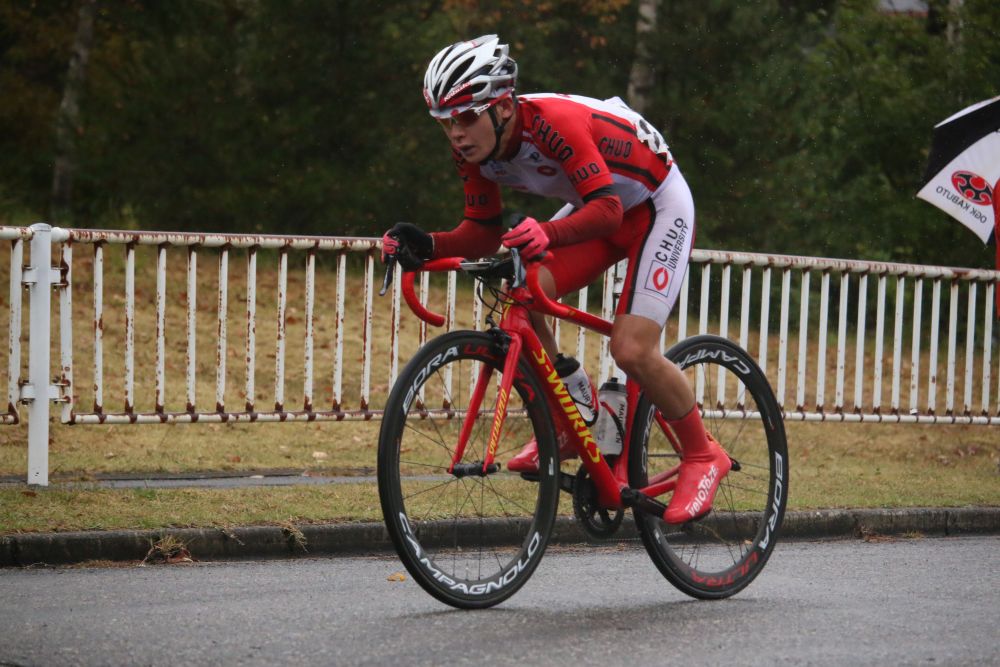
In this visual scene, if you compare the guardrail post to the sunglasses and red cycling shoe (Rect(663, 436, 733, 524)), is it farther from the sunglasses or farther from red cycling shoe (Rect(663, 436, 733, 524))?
red cycling shoe (Rect(663, 436, 733, 524))

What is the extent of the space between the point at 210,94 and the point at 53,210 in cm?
301

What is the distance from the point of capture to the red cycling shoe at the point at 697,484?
230 inches

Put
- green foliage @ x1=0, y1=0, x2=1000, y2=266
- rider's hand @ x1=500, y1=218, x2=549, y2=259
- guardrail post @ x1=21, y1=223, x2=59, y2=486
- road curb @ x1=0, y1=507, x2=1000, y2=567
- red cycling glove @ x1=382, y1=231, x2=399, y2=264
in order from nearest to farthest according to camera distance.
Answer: rider's hand @ x1=500, y1=218, x2=549, y2=259 → red cycling glove @ x1=382, y1=231, x2=399, y2=264 → road curb @ x1=0, y1=507, x2=1000, y2=567 → guardrail post @ x1=21, y1=223, x2=59, y2=486 → green foliage @ x1=0, y1=0, x2=1000, y2=266

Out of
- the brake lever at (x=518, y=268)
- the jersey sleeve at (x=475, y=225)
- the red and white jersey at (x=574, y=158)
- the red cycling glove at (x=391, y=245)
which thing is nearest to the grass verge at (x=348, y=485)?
the jersey sleeve at (x=475, y=225)

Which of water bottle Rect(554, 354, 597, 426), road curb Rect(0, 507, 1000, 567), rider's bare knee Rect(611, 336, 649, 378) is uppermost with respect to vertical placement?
rider's bare knee Rect(611, 336, 649, 378)

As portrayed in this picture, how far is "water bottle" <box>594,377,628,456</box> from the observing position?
5844mm

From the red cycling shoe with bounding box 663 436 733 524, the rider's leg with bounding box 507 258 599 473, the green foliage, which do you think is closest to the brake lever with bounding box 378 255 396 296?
the rider's leg with bounding box 507 258 599 473

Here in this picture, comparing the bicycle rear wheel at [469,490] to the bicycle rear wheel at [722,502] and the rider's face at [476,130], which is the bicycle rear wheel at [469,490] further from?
the rider's face at [476,130]

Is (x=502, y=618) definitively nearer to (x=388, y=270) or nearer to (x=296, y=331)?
(x=388, y=270)

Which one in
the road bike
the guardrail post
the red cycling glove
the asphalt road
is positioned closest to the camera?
the asphalt road

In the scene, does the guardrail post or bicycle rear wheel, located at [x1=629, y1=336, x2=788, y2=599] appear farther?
the guardrail post

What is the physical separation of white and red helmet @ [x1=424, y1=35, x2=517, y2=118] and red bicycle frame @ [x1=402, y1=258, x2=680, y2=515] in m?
0.53

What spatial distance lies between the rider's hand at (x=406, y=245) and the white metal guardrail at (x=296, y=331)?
2141 mm

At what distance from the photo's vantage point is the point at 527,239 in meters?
5.10
